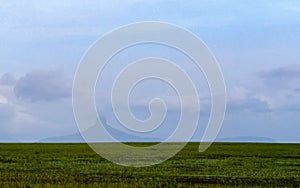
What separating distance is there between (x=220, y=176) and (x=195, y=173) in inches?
93.5

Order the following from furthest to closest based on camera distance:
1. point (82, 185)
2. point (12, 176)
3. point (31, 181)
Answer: point (12, 176), point (31, 181), point (82, 185)

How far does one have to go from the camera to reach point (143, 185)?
27.5 m

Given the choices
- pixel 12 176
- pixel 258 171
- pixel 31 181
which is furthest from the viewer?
pixel 258 171

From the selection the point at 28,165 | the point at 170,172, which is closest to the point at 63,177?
the point at 170,172

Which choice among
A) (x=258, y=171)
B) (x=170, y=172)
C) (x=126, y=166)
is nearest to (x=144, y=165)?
(x=126, y=166)

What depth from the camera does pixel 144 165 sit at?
3947 centimetres

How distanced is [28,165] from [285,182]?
18.9m

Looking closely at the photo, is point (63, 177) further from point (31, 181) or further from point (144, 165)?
point (144, 165)

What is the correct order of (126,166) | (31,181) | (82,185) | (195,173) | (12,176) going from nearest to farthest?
(82,185) → (31,181) → (12,176) → (195,173) → (126,166)

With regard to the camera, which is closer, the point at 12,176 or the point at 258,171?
the point at 12,176

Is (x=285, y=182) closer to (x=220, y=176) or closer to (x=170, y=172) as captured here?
(x=220, y=176)

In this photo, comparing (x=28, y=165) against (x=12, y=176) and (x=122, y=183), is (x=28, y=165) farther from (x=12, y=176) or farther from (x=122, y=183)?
(x=122, y=183)

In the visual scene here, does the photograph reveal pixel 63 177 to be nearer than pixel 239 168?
Yes

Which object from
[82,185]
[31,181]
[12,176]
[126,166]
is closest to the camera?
[82,185]
